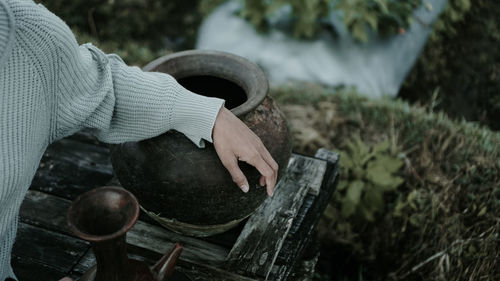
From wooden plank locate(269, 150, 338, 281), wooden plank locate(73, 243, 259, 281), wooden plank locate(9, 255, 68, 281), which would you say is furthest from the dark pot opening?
wooden plank locate(9, 255, 68, 281)

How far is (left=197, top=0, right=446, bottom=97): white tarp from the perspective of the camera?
11.1 ft

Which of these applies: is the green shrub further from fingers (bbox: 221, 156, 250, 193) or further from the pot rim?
fingers (bbox: 221, 156, 250, 193)

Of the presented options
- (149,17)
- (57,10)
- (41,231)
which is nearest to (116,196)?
(41,231)

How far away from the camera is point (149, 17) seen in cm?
447

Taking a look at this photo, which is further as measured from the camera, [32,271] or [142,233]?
[142,233]

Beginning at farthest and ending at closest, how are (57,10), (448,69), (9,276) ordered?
1. (448,69)
2. (57,10)
3. (9,276)

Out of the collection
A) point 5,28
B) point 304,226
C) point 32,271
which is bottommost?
point 32,271

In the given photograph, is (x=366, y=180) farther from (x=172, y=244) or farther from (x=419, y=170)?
(x=172, y=244)

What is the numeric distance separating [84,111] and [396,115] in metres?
2.17

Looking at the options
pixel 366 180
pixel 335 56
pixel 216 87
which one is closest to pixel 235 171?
pixel 216 87

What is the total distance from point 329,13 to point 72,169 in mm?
2304

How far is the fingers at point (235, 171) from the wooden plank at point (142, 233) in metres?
0.40

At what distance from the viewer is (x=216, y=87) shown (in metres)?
1.77

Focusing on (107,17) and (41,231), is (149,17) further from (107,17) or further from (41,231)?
(41,231)
